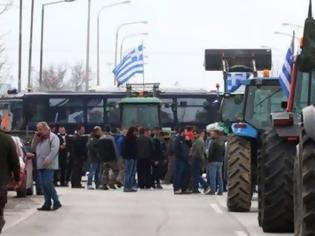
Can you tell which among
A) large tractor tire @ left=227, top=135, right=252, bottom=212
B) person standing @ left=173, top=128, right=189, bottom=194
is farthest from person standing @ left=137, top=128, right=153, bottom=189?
large tractor tire @ left=227, top=135, right=252, bottom=212

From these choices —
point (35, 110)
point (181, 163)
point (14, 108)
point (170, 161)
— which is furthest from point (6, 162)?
point (14, 108)

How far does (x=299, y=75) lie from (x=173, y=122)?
27079mm

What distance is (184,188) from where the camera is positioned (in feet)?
87.2

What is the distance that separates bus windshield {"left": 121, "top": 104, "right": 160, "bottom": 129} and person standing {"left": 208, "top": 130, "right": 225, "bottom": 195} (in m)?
13.7

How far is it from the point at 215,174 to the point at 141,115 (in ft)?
46.9

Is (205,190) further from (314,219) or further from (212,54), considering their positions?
(314,219)

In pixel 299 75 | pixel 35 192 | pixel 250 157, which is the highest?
pixel 299 75

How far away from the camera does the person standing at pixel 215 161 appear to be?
998 inches

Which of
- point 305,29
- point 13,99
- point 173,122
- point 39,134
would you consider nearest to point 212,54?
point 173,122

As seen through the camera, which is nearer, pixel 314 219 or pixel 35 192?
pixel 314 219

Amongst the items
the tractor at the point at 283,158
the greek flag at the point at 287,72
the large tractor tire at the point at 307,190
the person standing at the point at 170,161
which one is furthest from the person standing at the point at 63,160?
the large tractor tire at the point at 307,190

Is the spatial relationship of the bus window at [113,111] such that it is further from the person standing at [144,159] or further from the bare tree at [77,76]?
the bare tree at [77,76]

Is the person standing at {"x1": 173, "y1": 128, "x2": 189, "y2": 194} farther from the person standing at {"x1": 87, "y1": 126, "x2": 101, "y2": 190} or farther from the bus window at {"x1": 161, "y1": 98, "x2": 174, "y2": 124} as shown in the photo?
the bus window at {"x1": 161, "y1": 98, "x2": 174, "y2": 124}

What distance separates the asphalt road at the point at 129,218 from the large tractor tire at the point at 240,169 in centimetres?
41
